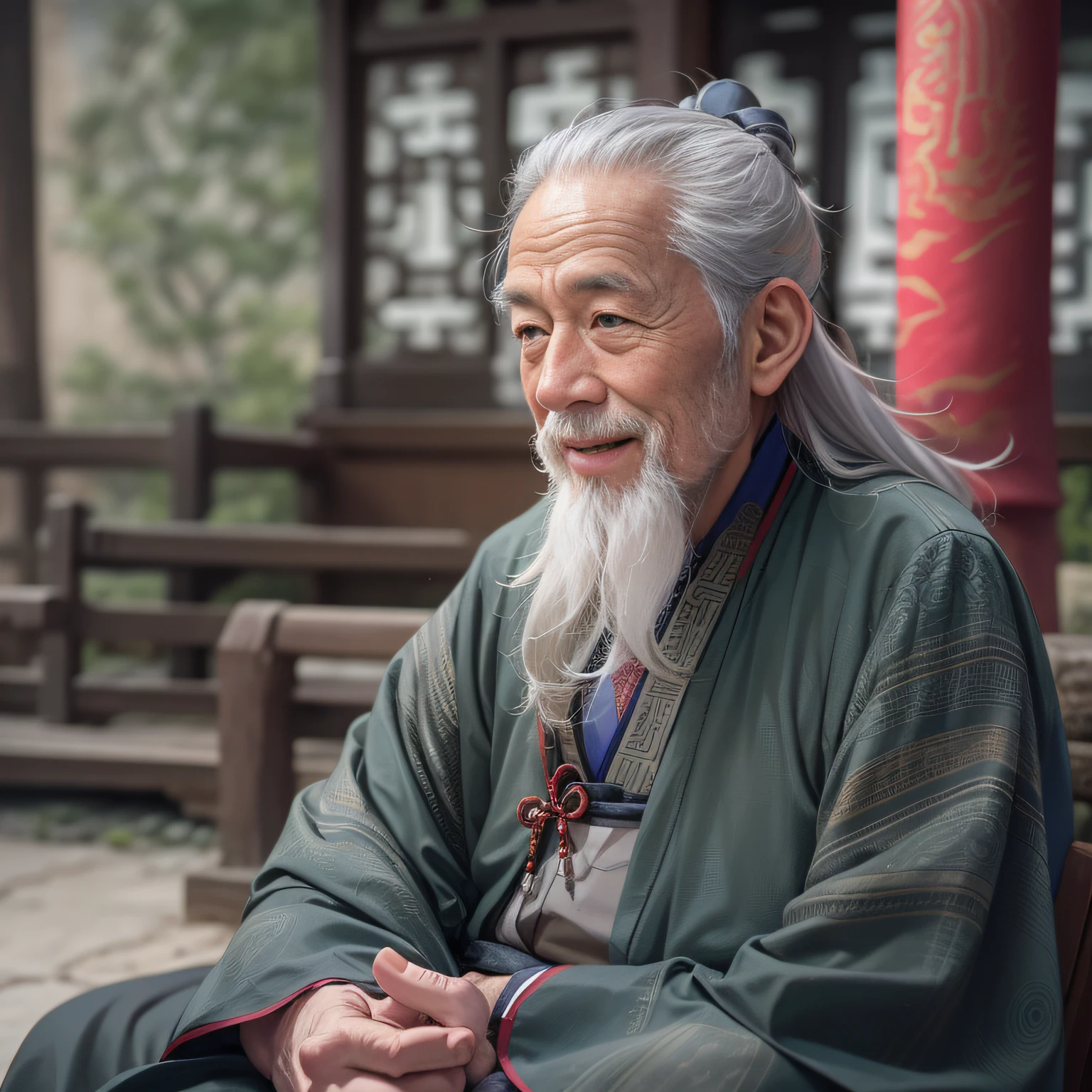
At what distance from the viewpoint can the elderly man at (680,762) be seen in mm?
1399

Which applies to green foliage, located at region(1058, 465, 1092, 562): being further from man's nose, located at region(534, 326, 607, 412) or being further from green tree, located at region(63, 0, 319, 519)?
green tree, located at region(63, 0, 319, 519)

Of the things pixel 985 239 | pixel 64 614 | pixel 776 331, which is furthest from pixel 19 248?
pixel 776 331

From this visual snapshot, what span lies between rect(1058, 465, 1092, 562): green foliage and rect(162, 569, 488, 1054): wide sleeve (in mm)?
4146

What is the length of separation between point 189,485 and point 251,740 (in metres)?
2.18

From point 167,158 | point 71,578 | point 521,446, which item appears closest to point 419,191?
point 521,446

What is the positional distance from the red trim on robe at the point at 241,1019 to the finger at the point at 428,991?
129mm

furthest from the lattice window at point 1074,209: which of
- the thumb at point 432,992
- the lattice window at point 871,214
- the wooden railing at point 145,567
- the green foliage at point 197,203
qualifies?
the green foliage at point 197,203

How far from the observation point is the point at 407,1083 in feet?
4.73

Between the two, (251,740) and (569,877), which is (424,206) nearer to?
(251,740)

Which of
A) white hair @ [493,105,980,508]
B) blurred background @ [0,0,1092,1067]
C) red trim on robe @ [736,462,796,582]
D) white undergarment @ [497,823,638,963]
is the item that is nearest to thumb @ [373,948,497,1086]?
white undergarment @ [497,823,638,963]

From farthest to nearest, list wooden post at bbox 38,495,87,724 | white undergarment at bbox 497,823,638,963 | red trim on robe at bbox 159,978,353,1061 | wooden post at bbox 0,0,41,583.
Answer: wooden post at bbox 0,0,41,583 < wooden post at bbox 38,495,87,724 < white undergarment at bbox 497,823,638,963 < red trim on robe at bbox 159,978,353,1061

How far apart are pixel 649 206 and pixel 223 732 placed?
2.63 m

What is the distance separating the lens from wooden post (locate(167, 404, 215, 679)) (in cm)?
531

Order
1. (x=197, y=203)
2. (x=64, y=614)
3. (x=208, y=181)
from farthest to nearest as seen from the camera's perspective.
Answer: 1. (x=197, y=203)
2. (x=208, y=181)
3. (x=64, y=614)
